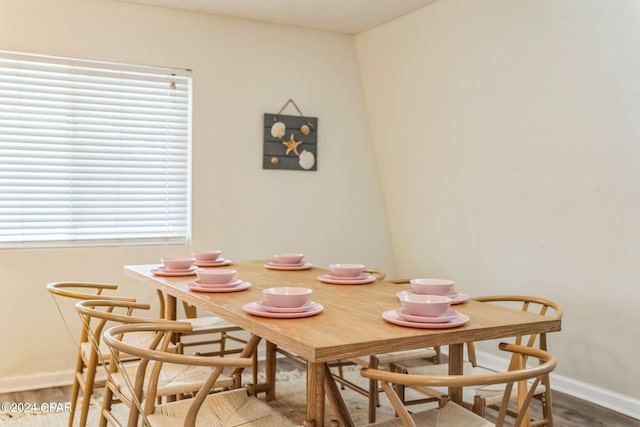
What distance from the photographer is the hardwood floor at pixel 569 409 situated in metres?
3.22

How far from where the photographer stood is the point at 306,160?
15.2 ft

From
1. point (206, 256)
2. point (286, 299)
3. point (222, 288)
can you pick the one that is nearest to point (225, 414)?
point (286, 299)

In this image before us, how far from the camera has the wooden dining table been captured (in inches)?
66.9

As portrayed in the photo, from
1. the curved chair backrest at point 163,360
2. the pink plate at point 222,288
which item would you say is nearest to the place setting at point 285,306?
the curved chair backrest at point 163,360

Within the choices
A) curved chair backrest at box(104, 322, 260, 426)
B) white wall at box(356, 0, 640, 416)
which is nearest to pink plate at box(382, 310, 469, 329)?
curved chair backrest at box(104, 322, 260, 426)

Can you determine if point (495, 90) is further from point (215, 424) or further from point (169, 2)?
point (215, 424)

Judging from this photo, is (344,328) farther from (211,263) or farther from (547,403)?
(211,263)

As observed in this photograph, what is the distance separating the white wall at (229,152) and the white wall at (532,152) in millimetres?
417

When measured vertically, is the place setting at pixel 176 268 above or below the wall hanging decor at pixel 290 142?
below

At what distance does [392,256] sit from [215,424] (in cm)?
320

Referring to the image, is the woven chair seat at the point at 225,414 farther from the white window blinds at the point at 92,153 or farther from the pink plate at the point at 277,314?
the white window blinds at the point at 92,153

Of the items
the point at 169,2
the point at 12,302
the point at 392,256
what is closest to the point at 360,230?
the point at 392,256

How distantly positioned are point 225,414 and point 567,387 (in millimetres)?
2437

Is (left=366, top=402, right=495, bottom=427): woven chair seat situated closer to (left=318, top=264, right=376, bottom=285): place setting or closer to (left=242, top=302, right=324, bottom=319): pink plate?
(left=242, top=302, right=324, bottom=319): pink plate
